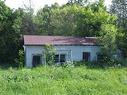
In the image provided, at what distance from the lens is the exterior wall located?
27.0m

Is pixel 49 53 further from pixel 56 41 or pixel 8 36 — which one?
pixel 8 36

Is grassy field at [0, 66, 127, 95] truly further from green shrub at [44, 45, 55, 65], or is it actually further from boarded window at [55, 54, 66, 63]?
boarded window at [55, 54, 66, 63]

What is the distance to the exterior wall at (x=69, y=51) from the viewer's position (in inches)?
1063

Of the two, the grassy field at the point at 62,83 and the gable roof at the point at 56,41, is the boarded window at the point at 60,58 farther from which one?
the grassy field at the point at 62,83

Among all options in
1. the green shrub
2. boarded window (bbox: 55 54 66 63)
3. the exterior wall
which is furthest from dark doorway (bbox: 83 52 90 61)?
the green shrub

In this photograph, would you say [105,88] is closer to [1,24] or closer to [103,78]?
[103,78]

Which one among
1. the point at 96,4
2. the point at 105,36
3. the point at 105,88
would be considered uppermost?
the point at 96,4

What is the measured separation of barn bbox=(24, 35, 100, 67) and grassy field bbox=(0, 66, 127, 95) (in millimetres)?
8613

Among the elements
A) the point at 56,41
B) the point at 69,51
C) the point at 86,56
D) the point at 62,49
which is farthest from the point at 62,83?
the point at 86,56

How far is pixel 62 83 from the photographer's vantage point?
52.5 feet

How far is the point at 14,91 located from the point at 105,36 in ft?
45.2

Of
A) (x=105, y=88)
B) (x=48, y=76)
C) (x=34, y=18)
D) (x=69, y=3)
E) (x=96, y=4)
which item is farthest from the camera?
(x=69, y=3)

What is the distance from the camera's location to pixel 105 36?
2689cm

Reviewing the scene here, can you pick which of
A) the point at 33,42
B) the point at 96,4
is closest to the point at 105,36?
the point at 33,42
